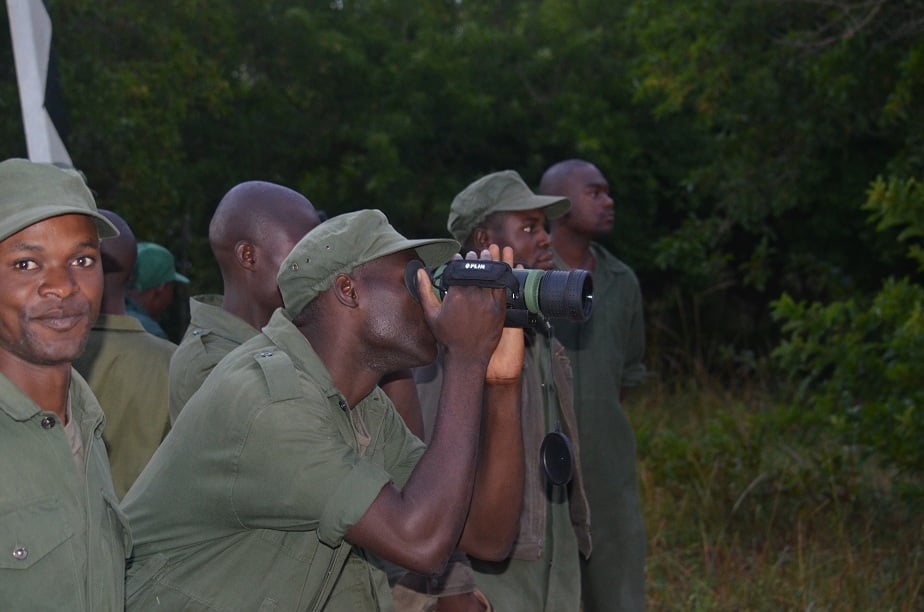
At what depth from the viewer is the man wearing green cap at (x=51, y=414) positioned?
7.41 feet

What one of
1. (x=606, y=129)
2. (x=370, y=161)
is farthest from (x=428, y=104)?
(x=606, y=129)

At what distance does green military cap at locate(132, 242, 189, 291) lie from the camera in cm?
604

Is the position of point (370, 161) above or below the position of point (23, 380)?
below

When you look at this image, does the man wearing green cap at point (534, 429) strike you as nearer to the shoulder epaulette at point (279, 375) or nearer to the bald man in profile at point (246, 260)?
the bald man in profile at point (246, 260)

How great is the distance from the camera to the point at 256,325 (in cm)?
377

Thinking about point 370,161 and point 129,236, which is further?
point 370,161

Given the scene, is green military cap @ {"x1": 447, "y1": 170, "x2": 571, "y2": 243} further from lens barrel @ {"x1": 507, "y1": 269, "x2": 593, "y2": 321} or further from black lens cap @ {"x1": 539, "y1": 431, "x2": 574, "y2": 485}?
lens barrel @ {"x1": 507, "y1": 269, "x2": 593, "y2": 321}

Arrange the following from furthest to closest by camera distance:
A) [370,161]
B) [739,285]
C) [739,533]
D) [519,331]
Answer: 1. [739,285]
2. [370,161]
3. [739,533]
4. [519,331]

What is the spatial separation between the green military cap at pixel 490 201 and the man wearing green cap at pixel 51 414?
2328 millimetres

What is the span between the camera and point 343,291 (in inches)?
116

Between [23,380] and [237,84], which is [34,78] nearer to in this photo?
[23,380]

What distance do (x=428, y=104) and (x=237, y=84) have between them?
5.77 ft

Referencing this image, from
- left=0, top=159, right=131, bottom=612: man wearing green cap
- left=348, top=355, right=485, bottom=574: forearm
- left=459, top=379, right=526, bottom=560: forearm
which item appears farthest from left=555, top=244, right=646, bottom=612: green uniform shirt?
left=0, top=159, right=131, bottom=612: man wearing green cap

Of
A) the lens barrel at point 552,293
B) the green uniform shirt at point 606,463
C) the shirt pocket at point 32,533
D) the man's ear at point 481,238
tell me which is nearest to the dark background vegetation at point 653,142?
the green uniform shirt at point 606,463
